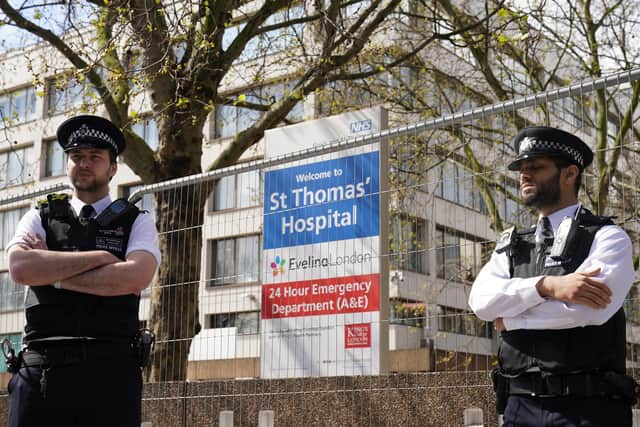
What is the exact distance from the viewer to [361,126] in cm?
873

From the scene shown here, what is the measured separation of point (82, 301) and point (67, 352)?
0.86 feet

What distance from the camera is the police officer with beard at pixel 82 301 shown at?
4.43 m

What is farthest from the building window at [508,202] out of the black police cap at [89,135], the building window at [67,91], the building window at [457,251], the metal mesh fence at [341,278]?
the building window at [67,91]

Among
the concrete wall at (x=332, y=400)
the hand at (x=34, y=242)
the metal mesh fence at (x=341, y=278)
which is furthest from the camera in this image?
the metal mesh fence at (x=341, y=278)

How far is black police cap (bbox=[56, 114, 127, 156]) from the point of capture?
488cm

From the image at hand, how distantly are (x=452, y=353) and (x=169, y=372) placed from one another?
8.24 ft

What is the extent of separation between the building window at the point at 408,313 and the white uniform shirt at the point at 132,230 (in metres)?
2.53

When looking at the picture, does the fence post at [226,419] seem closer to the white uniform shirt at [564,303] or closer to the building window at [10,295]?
the building window at [10,295]

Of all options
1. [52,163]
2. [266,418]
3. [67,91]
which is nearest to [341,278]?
[266,418]

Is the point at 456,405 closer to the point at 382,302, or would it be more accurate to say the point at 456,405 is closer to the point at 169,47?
the point at 382,302

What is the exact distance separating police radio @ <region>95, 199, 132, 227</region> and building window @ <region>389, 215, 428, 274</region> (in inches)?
97.1

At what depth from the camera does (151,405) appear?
7.96m

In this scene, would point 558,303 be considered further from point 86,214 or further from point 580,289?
point 86,214

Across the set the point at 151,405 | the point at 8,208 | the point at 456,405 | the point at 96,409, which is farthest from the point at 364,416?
the point at 8,208
